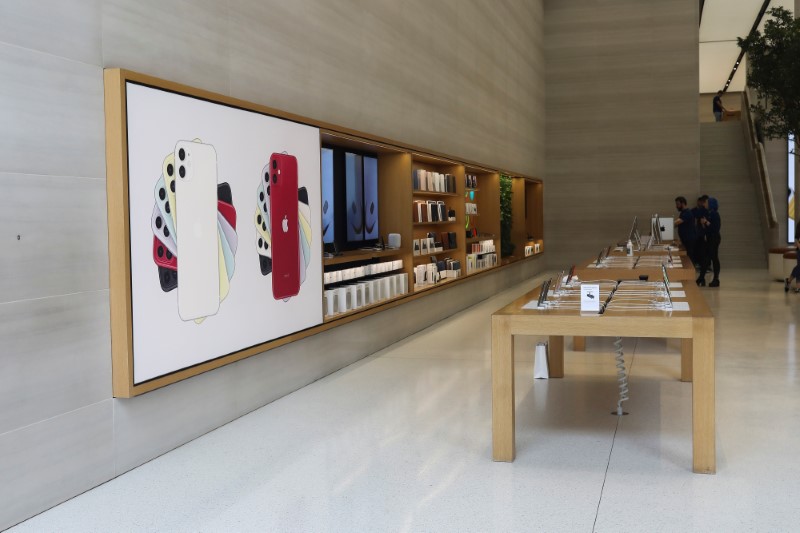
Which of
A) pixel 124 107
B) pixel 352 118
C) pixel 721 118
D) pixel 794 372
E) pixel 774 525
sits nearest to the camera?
pixel 774 525

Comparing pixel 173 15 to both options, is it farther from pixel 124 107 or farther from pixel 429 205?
pixel 429 205

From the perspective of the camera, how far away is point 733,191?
733 inches

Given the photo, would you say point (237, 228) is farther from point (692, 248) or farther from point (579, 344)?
point (692, 248)

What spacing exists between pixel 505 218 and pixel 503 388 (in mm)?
10114

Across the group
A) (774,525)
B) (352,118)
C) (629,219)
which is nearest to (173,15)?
(352,118)

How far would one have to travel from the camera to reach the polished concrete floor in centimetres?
345

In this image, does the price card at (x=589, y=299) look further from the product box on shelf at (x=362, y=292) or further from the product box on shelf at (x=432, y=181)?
the product box on shelf at (x=432, y=181)

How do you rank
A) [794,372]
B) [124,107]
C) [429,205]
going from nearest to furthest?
[124,107]
[794,372]
[429,205]

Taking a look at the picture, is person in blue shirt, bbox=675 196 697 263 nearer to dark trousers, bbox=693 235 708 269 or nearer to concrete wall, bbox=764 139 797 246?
dark trousers, bbox=693 235 708 269

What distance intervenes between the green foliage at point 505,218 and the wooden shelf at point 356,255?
225 inches

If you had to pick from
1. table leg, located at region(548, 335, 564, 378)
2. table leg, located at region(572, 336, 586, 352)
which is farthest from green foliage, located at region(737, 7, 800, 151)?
table leg, located at region(548, 335, 564, 378)

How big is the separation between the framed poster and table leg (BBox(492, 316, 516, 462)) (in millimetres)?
1659

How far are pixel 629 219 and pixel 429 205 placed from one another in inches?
374

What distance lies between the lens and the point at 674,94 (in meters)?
17.6
